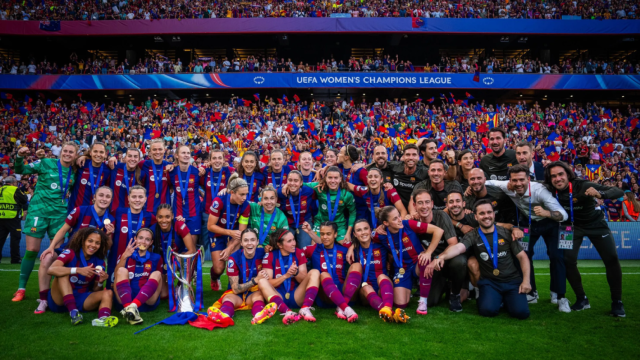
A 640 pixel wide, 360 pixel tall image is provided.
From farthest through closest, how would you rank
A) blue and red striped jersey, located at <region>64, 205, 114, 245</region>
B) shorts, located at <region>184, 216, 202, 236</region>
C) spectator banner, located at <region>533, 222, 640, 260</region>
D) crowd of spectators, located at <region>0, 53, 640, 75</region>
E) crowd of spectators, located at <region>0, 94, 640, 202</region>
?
crowd of spectators, located at <region>0, 53, 640, 75</region> → crowd of spectators, located at <region>0, 94, 640, 202</region> → spectator banner, located at <region>533, 222, 640, 260</region> → shorts, located at <region>184, 216, 202, 236</region> → blue and red striped jersey, located at <region>64, 205, 114, 245</region>

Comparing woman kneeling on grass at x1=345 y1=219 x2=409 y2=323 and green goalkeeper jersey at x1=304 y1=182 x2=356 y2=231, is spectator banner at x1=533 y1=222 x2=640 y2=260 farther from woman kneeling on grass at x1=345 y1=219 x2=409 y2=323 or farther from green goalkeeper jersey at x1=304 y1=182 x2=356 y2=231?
woman kneeling on grass at x1=345 y1=219 x2=409 y2=323

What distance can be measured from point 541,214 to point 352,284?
99.8 inches

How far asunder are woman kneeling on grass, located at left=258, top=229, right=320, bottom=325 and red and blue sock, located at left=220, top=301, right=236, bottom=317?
0.42 meters

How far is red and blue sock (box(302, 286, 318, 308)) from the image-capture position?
16.0 ft

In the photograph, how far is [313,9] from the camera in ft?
92.8

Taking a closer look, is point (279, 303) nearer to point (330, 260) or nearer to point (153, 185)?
point (330, 260)

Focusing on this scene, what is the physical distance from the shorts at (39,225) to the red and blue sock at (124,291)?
1.99 m

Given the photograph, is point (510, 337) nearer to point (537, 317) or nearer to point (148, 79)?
point (537, 317)

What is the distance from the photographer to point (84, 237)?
498cm

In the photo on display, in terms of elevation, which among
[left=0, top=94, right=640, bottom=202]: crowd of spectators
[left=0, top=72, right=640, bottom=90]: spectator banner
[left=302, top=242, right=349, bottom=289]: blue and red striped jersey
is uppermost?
[left=0, top=72, right=640, bottom=90]: spectator banner

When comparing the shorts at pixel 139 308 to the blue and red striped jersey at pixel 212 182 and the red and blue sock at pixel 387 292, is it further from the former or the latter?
the red and blue sock at pixel 387 292

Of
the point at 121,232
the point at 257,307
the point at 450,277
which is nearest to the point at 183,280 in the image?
the point at 257,307

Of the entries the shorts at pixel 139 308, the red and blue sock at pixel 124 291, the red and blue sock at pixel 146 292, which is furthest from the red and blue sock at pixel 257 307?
the red and blue sock at pixel 124 291

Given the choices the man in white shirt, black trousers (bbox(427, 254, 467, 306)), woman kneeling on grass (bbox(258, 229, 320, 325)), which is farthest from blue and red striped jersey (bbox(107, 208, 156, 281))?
the man in white shirt
